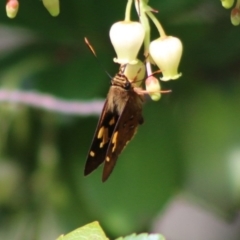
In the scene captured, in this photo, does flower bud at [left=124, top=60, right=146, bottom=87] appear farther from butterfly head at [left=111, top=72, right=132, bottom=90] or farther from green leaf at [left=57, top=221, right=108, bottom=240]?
green leaf at [left=57, top=221, right=108, bottom=240]

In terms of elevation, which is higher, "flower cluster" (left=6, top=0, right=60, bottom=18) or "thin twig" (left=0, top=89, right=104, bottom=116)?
"flower cluster" (left=6, top=0, right=60, bottom=18)

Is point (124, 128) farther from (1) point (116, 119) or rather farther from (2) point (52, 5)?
(2) point (52, 5)

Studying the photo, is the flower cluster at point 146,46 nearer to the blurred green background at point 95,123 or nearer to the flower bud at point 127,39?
the flower bud at point 127,39

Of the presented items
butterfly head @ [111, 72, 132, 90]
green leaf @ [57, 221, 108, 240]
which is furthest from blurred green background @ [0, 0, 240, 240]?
green leaf @ [57, 221, 108, 240]

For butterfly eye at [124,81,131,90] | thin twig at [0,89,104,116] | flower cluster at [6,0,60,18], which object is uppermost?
flower cluster at [6,0,60,18]

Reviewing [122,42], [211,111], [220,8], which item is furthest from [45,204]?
[122,42]

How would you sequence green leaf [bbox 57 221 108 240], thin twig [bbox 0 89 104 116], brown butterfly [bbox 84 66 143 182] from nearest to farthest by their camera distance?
green leaf [bbox 57 221 108 240] → brown butterfly [bbox 84 66 143 182] → thin twig [bbox 0 89 104 116]

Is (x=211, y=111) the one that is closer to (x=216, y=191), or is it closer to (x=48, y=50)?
(x=216, y=191)
